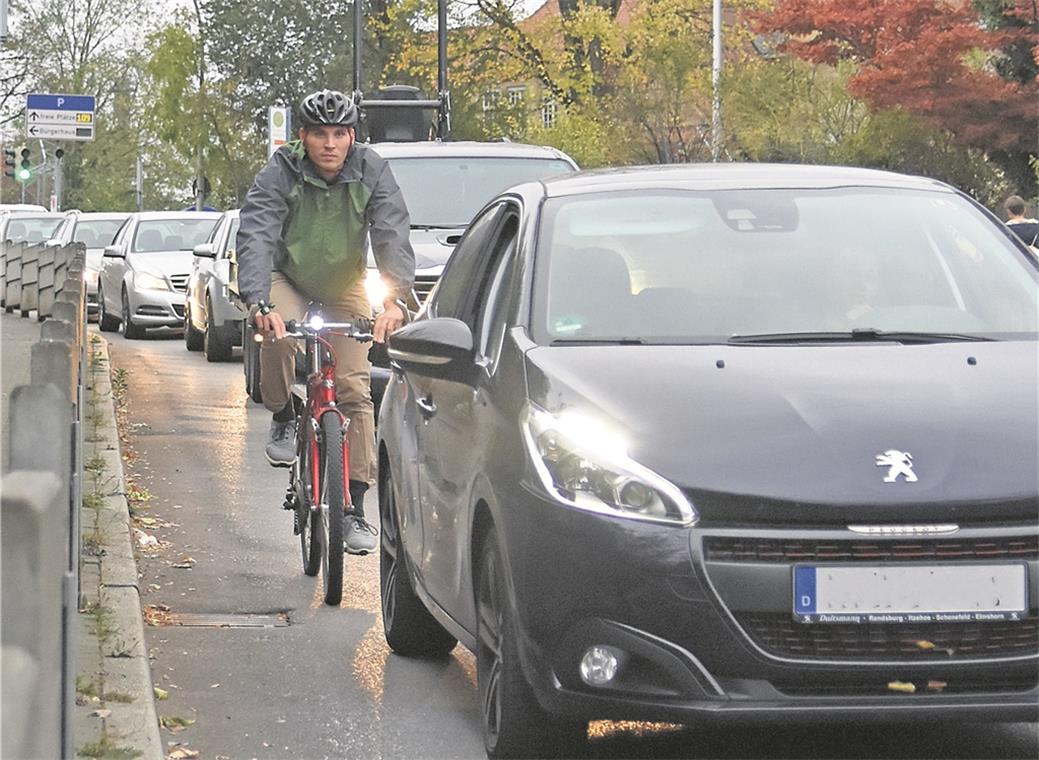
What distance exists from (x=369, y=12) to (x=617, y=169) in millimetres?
56468

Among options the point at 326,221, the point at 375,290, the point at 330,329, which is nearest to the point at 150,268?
the point at 375,290

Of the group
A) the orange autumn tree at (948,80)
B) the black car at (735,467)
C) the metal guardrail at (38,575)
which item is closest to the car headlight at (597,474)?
the black car at (735,467)

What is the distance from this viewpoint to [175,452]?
14023 millimetres

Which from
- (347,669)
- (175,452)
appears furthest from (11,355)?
(347,669)

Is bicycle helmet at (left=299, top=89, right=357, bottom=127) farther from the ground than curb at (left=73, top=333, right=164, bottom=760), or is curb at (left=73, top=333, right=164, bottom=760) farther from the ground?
bicycle helmet at (left=299, top=89, right=357, bottom=127)

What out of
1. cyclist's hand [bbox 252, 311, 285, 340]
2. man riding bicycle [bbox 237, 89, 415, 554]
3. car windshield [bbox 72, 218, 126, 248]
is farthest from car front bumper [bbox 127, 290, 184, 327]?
cyclist's hand [bbox 252, 311, 285, 340]

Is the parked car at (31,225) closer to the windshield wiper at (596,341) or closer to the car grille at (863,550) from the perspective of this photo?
the windshield wiper at (596,341)

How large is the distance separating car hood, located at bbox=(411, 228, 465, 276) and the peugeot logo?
961 cm

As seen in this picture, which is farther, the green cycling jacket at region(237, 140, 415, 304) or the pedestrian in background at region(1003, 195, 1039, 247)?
the pedestrian in background at region(1003, 195, 1039, 247)

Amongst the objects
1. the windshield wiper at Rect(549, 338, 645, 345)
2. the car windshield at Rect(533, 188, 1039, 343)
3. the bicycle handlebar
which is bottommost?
the bicycle handlebar

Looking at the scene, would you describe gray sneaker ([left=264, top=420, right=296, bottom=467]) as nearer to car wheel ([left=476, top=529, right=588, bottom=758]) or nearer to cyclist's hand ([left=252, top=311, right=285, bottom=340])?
Answer: cyclist's hand ([left=252, top=311, right=285, bottom=340])

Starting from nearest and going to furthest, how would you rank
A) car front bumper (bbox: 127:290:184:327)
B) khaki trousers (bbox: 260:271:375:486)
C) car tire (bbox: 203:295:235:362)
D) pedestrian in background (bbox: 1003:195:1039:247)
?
khaki trousers (bbox: 260:271:375:486) → pedestrian in background (bbox: 1003:195:1039:247) → car tire (bbox: 203:295:235:362) → car front bumper (bbox: 127:290:184:327)

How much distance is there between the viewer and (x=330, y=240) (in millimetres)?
8781

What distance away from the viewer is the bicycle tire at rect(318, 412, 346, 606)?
8203mm
